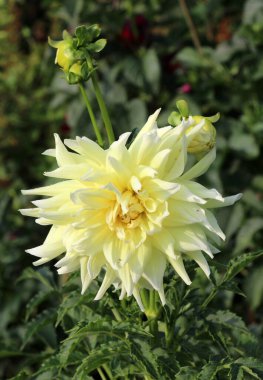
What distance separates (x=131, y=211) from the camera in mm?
1082

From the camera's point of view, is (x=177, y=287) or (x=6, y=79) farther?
(x=6, y=79)

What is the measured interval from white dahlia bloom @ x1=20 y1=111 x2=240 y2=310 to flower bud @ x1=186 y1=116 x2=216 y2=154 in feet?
0.09

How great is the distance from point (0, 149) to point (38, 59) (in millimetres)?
614

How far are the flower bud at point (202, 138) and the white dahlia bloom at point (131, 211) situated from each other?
0.03 metres

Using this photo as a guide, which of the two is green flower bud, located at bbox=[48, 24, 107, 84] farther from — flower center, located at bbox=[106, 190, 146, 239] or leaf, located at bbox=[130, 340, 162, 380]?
leaf, located at bbox=[130, 340, 162, 380]

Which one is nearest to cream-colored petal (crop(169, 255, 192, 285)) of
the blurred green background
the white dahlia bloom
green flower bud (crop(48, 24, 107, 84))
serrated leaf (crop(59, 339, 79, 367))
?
the white dahlia bloom

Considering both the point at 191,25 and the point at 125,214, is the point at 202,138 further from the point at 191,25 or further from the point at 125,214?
the point at 191,25

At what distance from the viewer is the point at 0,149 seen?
3246 millimetres

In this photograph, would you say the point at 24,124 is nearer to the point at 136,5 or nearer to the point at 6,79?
the point at 6,79

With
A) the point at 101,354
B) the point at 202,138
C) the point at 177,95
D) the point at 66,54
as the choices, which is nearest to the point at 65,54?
the point at 66,54

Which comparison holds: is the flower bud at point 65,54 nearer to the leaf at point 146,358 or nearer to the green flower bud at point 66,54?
the green flower bud at point 66,54

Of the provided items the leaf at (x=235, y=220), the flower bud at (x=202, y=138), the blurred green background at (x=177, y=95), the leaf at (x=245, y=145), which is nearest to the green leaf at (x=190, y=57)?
the blurred green background at (x=177, y=95)

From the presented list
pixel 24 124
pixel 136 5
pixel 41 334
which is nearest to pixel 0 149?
pixel 24 124

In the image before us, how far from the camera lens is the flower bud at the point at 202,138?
3.72ft
